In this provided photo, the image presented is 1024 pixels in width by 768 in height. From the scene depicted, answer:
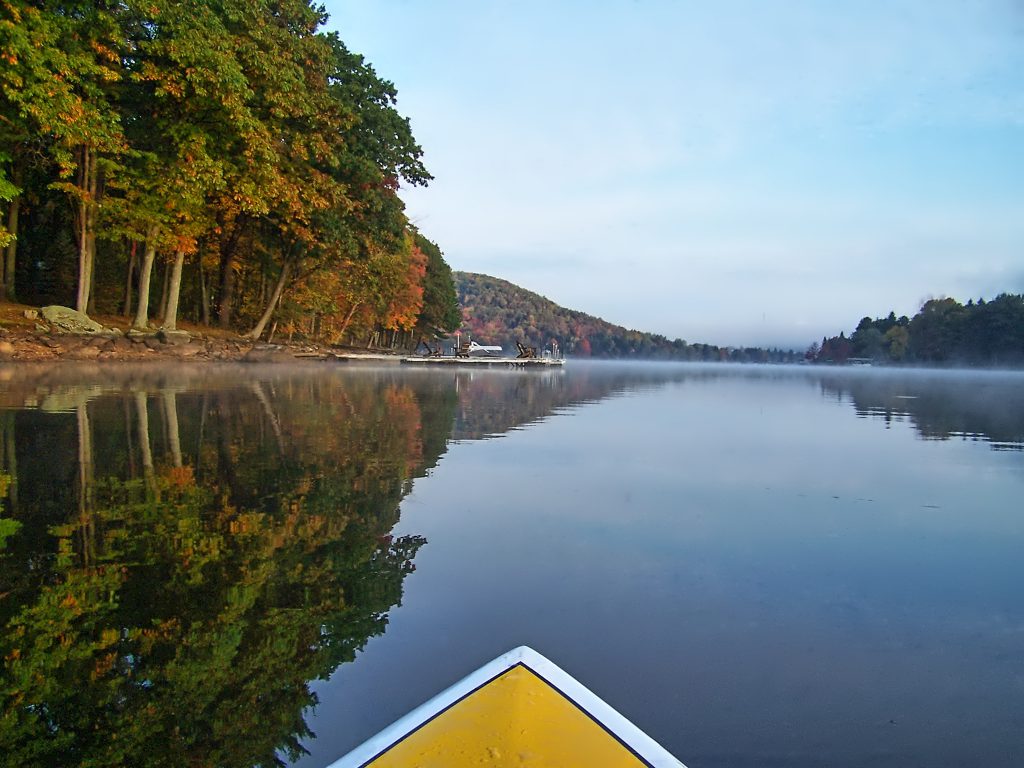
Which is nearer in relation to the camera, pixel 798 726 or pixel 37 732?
pixel 37 732

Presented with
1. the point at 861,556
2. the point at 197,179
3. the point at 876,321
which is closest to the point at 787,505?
the point at 861,556

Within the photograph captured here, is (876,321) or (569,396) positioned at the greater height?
(876,321)

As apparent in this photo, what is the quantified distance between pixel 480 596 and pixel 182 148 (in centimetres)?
2186

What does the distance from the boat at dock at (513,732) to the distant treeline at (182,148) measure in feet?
67.7

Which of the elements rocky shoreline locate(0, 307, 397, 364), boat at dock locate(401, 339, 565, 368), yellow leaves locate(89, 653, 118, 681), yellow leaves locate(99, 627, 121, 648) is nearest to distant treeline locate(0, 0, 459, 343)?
rocky shoreline locate(0, 307, 397, 364)

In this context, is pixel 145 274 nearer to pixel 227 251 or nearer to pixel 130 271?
pixel 130 271

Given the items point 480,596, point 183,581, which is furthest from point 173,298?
point 480,596

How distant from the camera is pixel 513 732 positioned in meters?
1.59

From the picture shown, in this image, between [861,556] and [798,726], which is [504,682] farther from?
[861,556]

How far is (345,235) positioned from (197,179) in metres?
7.14

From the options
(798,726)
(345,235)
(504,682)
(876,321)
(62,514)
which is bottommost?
(62,514)

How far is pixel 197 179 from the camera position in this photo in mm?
20609

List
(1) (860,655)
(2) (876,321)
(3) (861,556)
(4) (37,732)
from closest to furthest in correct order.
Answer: (4) (37,732)
(1) (860,655)
(3) (861,556)
(2) (876,321)

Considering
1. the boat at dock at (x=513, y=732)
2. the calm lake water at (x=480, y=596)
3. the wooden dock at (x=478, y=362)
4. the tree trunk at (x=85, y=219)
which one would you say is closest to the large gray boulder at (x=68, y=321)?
the tree trunk at (x=85, y=219)
